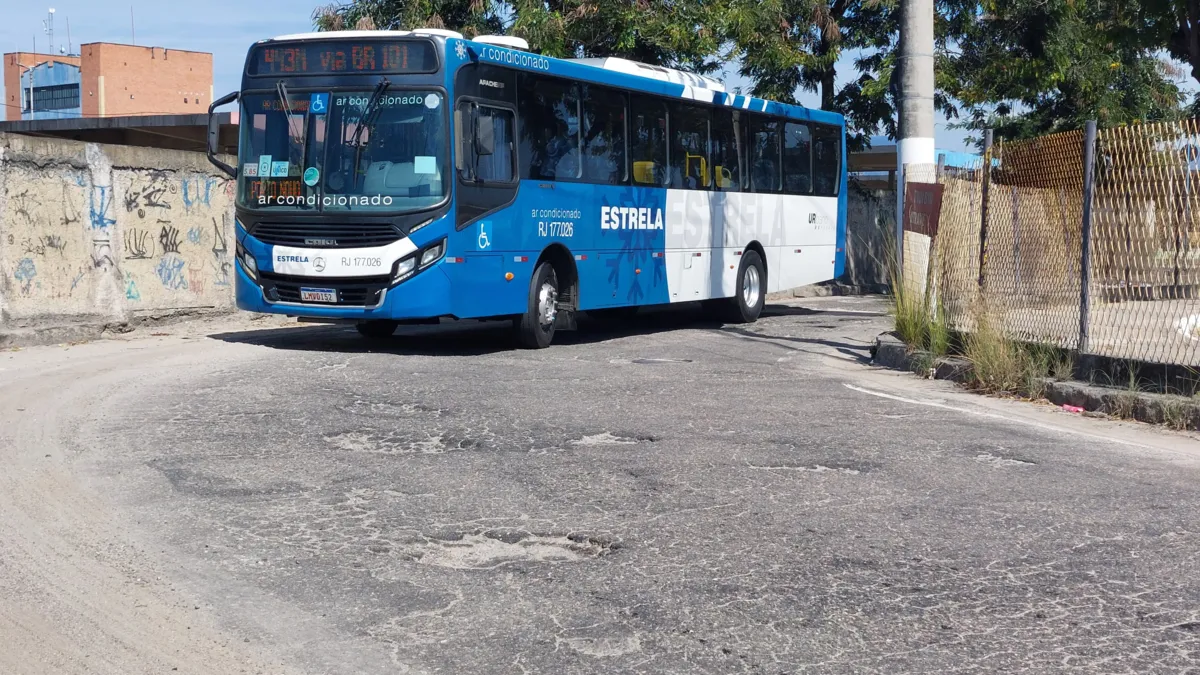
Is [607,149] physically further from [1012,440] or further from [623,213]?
[1012,440]

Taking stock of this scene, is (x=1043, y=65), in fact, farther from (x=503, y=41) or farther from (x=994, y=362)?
(x=994, y=362)

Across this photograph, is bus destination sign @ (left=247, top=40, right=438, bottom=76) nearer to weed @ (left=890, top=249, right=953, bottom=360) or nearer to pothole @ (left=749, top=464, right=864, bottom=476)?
weed @ (left=890, top=249, right=953, bottom=360)

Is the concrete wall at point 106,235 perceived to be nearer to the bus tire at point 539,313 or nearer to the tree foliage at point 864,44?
the bus tire at point 539,313

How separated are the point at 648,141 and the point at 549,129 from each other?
2042 mm

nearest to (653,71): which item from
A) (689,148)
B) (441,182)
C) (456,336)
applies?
(689,148)

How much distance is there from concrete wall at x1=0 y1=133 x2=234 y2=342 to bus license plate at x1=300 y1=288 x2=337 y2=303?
2961 mm

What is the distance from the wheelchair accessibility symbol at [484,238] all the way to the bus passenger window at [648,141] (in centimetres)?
305

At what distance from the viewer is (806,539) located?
566cm

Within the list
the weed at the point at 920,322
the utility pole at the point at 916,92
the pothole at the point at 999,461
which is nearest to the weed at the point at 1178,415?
the pothole at the point at 999,461

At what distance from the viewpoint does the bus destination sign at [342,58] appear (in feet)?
41.7

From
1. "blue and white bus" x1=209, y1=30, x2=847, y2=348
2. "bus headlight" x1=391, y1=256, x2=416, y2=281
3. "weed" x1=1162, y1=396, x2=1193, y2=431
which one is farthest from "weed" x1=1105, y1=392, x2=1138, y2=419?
"bus headlight" x1=391, y1=256, x2=416, y2=281

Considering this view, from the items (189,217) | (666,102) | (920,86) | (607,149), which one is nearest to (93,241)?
(189,217)

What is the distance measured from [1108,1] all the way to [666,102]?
11.5m

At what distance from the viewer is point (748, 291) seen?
18344 mm
